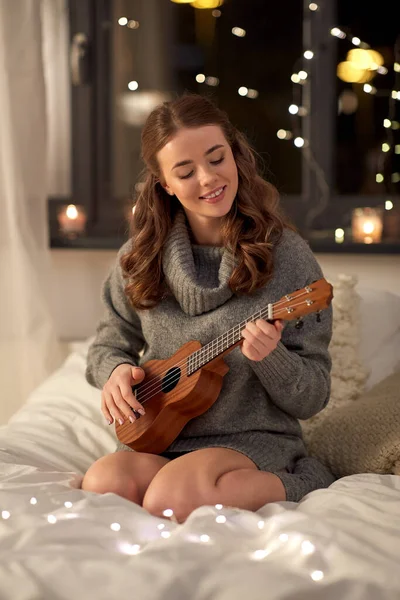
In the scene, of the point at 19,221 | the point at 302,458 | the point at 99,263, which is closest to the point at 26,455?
the point at 302,458

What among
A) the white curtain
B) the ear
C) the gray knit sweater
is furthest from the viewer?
the white curtain

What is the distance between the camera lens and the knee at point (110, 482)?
5.15ft

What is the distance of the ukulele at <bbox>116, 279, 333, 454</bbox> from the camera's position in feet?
5.16

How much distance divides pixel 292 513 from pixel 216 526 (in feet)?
0.41

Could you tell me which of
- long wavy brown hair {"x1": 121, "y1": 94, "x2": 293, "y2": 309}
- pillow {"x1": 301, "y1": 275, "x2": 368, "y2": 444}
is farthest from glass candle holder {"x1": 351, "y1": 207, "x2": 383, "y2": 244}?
long wavy brown hair {"x1": 121, "y1": 94, "x2": 293, "y2": 309}

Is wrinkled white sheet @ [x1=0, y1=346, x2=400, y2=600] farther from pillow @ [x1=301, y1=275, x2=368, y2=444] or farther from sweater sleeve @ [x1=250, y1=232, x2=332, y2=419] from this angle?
pillow @ [x1=301, y1=275, x2=368, y2=444]

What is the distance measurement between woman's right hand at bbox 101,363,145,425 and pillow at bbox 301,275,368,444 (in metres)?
0.53

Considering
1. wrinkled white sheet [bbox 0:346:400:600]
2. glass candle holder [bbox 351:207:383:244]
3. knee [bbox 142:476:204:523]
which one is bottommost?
knee [bbox 142:476:204:523]

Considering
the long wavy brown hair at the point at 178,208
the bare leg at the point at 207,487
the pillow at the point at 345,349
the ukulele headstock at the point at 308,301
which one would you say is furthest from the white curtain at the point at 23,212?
the ukulele headstock at the point at 308,301

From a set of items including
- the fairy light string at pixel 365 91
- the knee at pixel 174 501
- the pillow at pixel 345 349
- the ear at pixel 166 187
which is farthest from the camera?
the fairy light string at pixel 365 91

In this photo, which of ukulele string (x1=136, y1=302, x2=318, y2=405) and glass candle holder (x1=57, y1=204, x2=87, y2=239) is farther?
glass candle holder (x1=57, y1=204, x2=87, y2=239)

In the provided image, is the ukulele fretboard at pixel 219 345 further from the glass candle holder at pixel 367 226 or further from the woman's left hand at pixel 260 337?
the glass candle holder at pixel 367 226

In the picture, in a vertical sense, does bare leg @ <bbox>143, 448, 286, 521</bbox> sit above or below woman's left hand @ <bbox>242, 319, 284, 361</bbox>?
below

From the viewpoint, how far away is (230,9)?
9.72 ft
